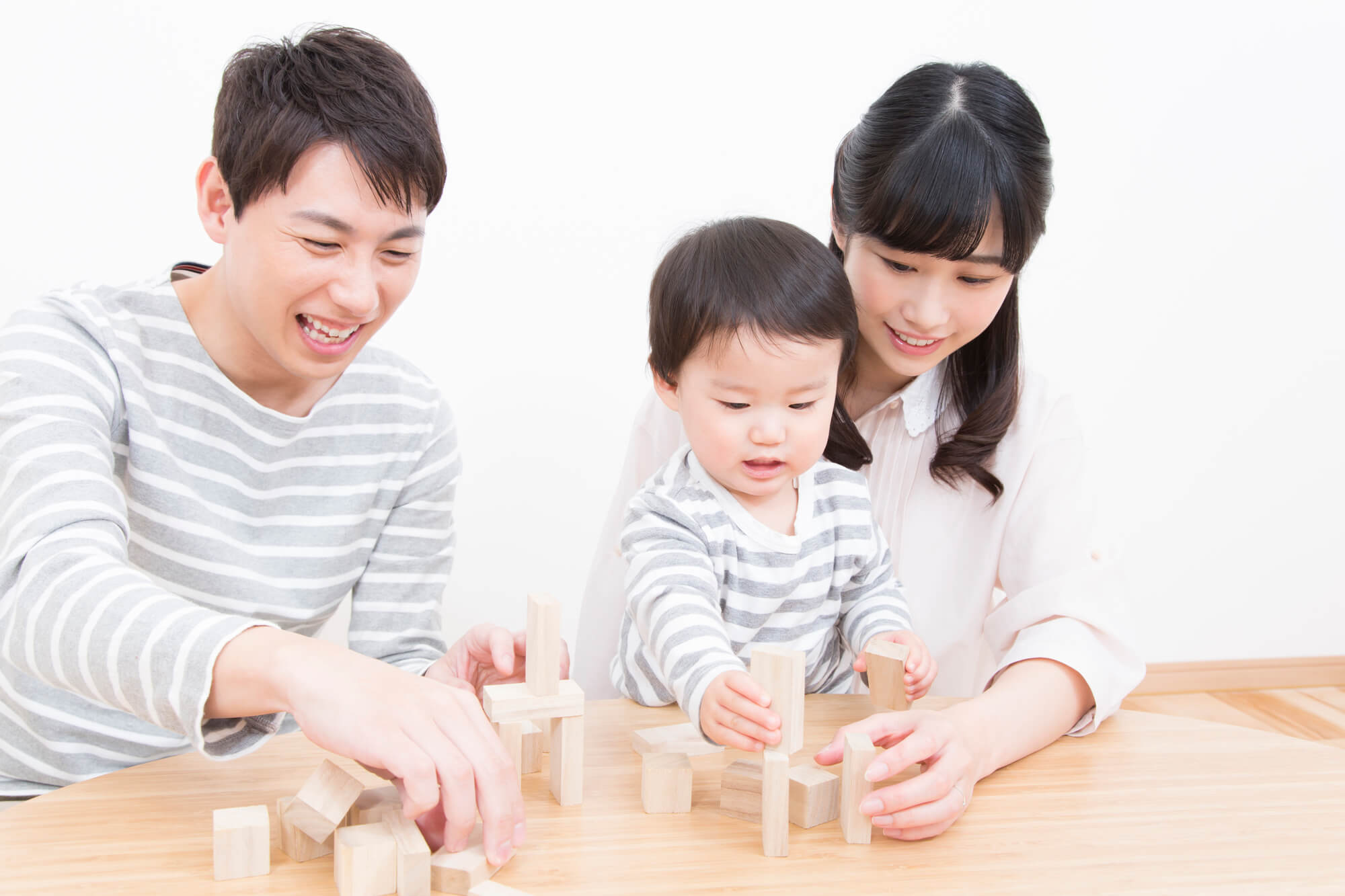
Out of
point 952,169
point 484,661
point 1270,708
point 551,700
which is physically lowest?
point 1270,708

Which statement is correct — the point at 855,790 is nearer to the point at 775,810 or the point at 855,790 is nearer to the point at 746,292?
the point at 775,810

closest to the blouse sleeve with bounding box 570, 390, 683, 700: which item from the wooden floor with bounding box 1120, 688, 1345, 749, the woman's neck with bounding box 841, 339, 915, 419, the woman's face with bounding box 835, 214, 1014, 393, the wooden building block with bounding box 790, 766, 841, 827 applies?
the woman's neck with bounding box 841, 339, 915, 419

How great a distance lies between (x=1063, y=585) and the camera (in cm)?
119

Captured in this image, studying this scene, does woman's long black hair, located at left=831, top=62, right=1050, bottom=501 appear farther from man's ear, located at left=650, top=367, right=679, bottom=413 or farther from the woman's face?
man's ear, located at left=650, top=367, right=679, bottom=413

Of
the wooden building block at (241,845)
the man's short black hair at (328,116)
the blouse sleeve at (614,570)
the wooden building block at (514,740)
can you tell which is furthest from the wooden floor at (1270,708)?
the wooden building block at (241,845)

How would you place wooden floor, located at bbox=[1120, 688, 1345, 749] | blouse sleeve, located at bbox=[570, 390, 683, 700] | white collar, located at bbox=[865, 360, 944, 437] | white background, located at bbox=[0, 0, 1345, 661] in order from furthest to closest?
wooden floor, located at bbox=[1120, 688, 1345, 749]
white background, located at bbox=[0, 0, 1345, 661]
blouse sleeve, located at bbox=[570, 390, 683, 700]
white collar, located at bbox=[865, 360, 944, 437]

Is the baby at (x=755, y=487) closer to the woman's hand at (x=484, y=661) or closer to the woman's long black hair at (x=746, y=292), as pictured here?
the woman's long black hair at (x=746, y=292)

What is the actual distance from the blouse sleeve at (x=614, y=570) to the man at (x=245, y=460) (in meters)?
0.25

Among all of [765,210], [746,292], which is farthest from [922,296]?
[765,210]

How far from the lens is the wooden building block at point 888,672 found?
1.01 m

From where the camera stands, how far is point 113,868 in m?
0.76

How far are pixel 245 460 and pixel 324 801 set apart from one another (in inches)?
21.5

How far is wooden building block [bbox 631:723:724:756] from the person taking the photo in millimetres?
971

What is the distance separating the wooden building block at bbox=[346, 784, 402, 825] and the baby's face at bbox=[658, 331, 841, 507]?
456mm
